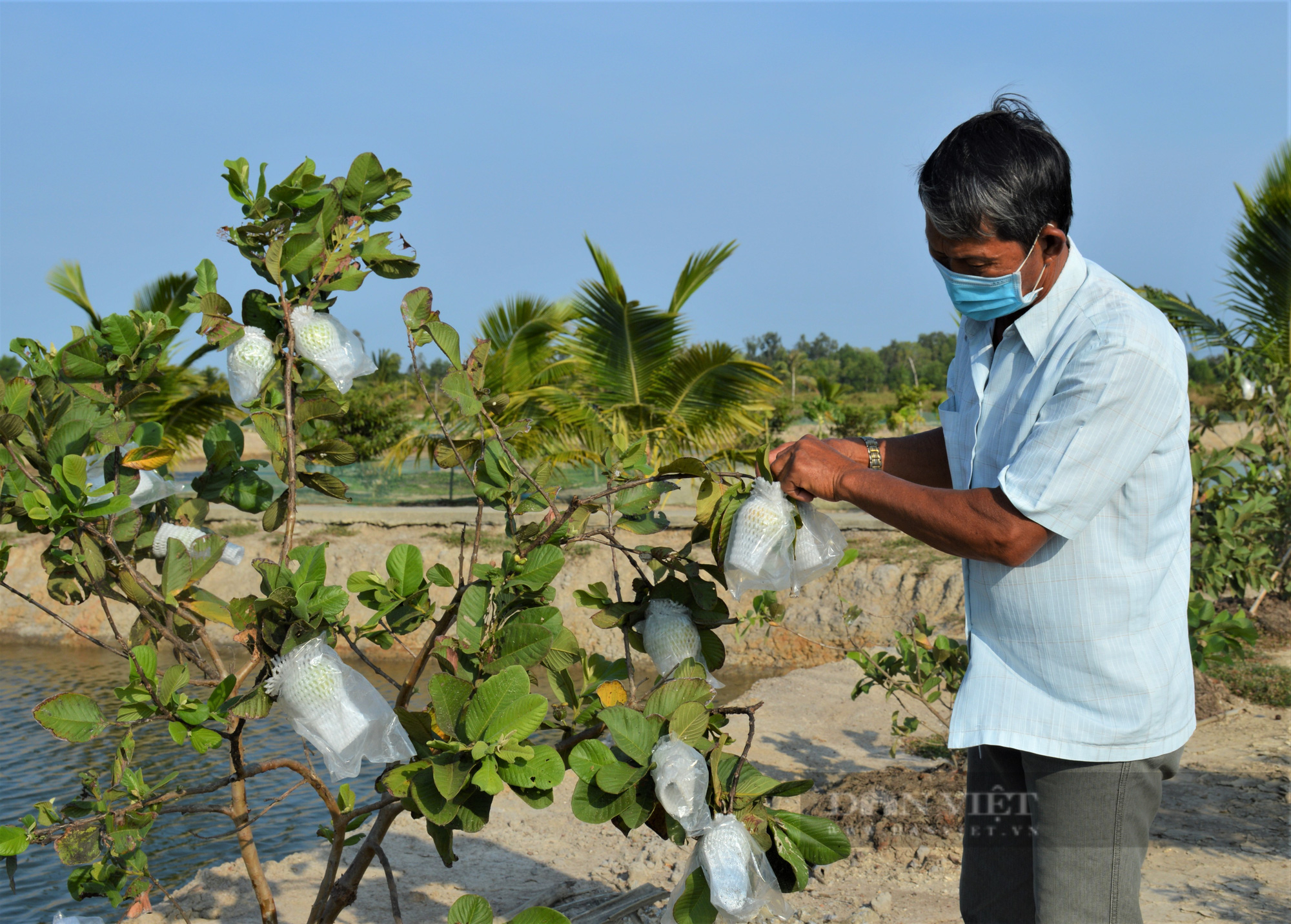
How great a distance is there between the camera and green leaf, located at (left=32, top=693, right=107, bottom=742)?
4.47 feet

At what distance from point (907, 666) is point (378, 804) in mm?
2396

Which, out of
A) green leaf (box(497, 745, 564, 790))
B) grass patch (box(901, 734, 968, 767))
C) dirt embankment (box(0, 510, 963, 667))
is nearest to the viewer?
green leaf (box(497, 745, 564, 790))

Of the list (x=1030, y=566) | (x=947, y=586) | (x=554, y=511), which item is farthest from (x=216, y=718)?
→ (x=947, y=586)

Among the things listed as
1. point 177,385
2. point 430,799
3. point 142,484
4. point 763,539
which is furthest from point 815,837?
point 177,385

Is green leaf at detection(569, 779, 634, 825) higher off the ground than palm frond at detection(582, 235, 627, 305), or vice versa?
palm frond at detection(582, 235, 627, 305)

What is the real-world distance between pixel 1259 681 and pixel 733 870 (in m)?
4.78

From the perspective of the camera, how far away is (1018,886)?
1.57 m

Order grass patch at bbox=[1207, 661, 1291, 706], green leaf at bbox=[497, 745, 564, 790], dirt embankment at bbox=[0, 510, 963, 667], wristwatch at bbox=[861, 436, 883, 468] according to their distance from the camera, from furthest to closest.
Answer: dirt embankment at bbox=[0, 510, 963, 667], grass patch at bbox=[1207, 661, 1291, 706], wristwatch at bbox=[861, 436, 883, 468], green leaf at bbox=[497, 745, 564, 790]

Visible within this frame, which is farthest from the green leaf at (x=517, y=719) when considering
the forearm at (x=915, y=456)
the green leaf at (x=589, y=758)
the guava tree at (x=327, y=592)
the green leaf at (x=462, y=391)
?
the forearm at (x=915, y=456)

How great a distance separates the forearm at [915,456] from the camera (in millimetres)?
1817

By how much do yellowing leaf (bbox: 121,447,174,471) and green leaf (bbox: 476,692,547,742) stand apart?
86 cm

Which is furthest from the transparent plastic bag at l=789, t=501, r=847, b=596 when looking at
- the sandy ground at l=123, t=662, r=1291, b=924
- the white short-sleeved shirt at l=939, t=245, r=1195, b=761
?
the sandy ground at l=123, t=662, r=1291, b=924

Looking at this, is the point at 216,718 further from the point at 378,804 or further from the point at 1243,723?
the point at 1243,723

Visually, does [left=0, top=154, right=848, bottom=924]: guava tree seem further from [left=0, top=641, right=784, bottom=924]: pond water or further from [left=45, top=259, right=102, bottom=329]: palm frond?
[left=45, top=259, right=102, bottom=329]: palm frond
